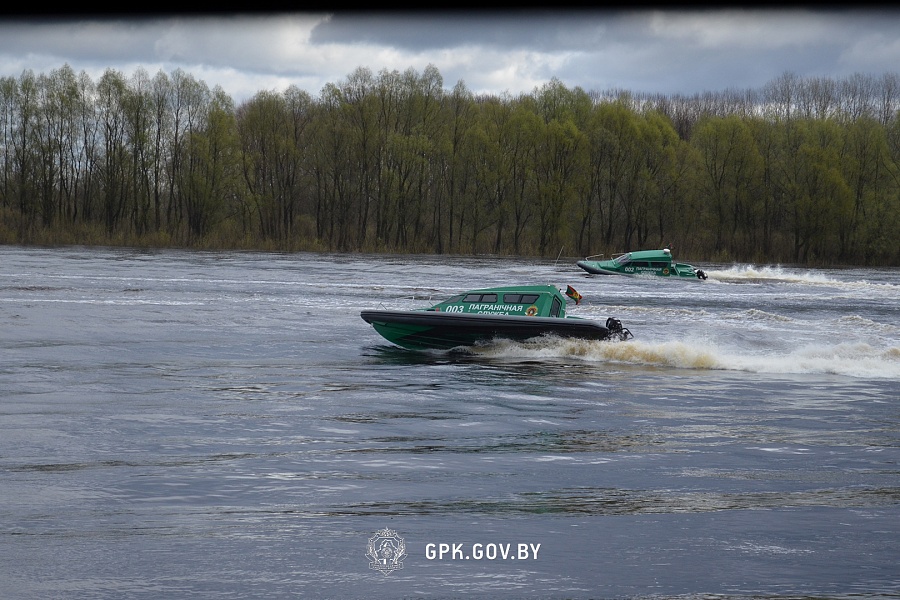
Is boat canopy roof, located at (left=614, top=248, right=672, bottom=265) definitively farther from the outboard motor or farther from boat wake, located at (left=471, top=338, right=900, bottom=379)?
the outboard motor

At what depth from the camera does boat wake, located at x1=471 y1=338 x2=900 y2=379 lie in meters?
24.7

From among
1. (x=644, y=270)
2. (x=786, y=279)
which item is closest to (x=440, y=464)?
(x=644, y=270)

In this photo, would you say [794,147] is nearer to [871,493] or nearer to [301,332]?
[301,332]

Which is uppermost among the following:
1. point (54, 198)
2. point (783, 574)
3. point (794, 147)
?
point (794, 147)

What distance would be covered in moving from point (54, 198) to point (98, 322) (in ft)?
261

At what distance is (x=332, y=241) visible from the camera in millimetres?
100375

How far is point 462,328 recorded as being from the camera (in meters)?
25.8

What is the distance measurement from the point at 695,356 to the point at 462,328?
5.88 meters

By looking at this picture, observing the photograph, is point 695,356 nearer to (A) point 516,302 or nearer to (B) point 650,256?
(A) point 516,302

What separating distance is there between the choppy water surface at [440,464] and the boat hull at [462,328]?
382 millimetres

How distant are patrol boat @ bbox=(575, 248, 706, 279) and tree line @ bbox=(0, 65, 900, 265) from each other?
3229cm

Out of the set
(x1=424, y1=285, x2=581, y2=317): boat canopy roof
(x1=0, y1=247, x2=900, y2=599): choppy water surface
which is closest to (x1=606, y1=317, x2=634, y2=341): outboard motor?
(x1=0, y1=247, x2=900, y2=599): choppy water surface

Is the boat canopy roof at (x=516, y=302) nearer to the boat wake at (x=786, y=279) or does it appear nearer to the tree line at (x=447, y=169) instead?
the boat wake at (x=786, y=279)

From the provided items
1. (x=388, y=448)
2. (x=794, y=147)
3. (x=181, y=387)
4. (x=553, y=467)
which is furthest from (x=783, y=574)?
(x=794, y=147)
